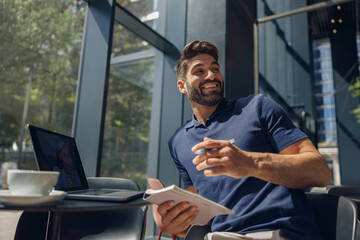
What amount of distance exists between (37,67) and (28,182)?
4386mm

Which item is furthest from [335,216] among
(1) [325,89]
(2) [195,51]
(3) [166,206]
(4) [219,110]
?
(1) [325,89]

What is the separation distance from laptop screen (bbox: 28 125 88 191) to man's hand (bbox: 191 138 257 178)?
0.57 meters

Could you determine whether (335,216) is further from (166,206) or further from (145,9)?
(145,9)

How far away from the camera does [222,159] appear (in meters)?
0.98

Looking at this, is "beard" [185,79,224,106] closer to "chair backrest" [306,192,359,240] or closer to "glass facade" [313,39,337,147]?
"chair backrest" [306,192,359,240]

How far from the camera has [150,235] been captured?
132 inches

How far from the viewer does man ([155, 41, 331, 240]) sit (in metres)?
1.03

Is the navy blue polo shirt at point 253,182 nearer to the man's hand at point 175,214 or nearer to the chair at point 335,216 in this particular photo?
the chair at point 335,216

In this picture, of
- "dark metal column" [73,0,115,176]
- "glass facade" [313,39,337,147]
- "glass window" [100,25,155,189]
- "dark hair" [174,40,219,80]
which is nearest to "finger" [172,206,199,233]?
"dark hair" [174,40,219,80]

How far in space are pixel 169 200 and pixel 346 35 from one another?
781 cm

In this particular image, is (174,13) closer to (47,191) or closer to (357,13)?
(47,191)

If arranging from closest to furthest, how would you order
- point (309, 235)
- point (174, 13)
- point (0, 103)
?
point (309, 235) < point (174, 13) < point (0, 103)

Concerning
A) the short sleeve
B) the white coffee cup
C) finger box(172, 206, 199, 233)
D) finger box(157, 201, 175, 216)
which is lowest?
finger box(172, 206, 199, 233)

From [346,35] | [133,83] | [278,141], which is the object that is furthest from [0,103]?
[346,35]
